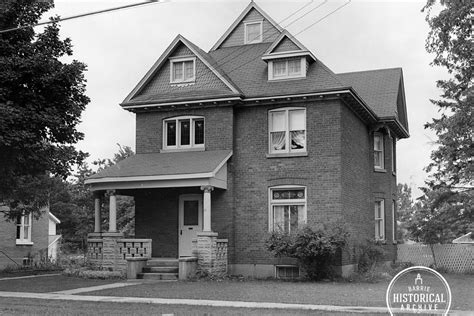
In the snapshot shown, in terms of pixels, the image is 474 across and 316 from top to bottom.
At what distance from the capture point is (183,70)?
2534 cm

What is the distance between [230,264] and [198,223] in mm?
1996

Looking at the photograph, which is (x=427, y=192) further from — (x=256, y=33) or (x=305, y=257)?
(x=305, y=257)

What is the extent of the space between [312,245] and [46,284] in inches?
331

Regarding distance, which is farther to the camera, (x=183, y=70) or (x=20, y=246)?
(x=20, y=246)

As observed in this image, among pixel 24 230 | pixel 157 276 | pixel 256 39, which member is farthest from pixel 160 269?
pixel 24 230

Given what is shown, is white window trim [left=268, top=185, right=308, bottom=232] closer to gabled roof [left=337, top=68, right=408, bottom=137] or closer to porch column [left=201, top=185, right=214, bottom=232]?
porch column [left=201, top=185, right=214, bottom=232]

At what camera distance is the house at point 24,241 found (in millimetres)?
33375

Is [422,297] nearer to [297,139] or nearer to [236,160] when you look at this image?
[297,139]

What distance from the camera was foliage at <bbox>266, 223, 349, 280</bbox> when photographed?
2094 cm

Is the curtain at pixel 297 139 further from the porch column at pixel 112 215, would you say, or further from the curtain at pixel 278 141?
the porch column at pixel 112 215

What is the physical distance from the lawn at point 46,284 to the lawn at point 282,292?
184cm

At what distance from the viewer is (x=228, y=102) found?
78.4 ft

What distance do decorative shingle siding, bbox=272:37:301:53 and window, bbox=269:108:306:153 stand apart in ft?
7.57

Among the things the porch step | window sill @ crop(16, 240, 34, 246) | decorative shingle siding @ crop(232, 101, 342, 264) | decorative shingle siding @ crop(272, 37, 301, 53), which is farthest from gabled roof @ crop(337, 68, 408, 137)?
window sill @ crop(16, 240, 34, 246)
